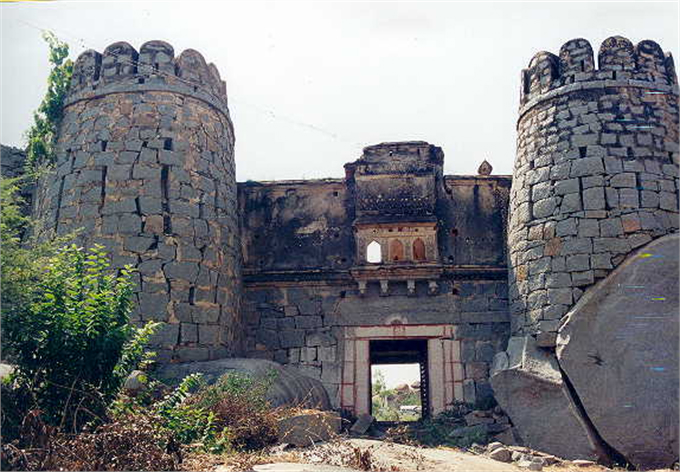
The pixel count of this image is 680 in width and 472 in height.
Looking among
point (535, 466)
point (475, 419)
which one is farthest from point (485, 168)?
point (535, 466)

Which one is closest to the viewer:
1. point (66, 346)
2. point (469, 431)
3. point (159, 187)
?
point (66, 346)

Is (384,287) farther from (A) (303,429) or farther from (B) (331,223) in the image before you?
(A) (303,429)

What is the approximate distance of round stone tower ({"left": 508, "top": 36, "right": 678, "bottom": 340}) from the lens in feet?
29.0

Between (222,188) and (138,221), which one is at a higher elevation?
(222,188)

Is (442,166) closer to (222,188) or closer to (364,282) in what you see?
(364,282)

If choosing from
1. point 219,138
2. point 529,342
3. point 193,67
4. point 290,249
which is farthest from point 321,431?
point 193,67

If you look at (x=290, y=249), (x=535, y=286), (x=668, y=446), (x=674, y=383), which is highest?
(x=290, y=249)

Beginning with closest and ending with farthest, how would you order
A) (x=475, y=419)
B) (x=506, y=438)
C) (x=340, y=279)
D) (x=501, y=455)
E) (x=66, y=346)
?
(x=66, y=346) < (x=501, y=455) < (x=506, y=438) < (x=475, y=419) < (x=340, y=279)

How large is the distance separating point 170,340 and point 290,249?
2915 millimetres

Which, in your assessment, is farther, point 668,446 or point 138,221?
point 138,221

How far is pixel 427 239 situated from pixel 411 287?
831 mm

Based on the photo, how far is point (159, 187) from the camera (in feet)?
31.9

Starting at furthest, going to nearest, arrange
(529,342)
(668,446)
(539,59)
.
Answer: (539,59)
(529,342)
(668,446)

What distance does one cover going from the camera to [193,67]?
A: 10.5 meters
